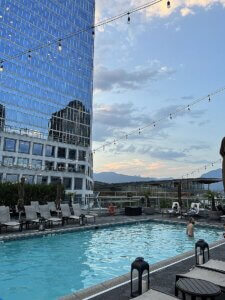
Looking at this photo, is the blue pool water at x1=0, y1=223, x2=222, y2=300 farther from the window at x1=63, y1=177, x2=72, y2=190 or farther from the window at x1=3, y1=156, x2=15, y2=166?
the window at x1=63, y1=177, x2=72, y2=190

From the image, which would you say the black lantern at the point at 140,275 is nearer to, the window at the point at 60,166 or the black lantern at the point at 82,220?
the black lantern at the point at 82,220

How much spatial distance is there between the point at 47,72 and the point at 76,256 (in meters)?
67.2

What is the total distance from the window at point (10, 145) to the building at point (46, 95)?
0.63ft

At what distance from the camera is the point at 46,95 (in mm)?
73688

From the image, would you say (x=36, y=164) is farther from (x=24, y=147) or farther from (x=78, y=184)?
(x=78, y=184)

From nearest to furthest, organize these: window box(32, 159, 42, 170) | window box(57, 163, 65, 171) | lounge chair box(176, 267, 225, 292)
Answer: lounge chair box(176, 267, 225, 292)
window box(32, 159, 42, 170)
window box(57, 163, 65, 171)

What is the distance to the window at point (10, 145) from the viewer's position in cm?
5985

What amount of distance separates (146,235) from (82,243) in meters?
4.43

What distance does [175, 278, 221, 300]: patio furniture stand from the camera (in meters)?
4.80

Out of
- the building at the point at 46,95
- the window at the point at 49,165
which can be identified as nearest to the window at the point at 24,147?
the building at the point at 46,95

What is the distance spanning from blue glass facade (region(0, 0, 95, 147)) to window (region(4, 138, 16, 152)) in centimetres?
299

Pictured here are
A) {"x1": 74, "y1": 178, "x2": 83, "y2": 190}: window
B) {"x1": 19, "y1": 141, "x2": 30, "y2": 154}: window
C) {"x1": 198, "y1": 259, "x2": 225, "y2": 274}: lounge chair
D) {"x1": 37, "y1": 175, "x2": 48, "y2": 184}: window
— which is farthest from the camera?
{"x1": 74, "y1": 178, "x2": 83, "y2": 190}: window

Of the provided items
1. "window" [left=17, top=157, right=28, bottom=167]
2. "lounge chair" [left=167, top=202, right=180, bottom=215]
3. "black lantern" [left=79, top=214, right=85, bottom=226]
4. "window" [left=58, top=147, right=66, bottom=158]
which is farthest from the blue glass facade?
"black lantern" [left=79, top=214, right=85, bottom=226]

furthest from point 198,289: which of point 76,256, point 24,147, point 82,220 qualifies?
point 24,147
